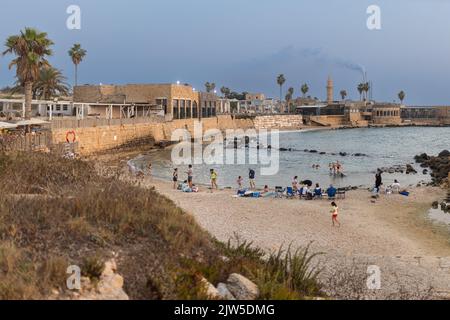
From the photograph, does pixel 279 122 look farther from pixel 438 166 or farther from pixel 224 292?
pixel 224 292

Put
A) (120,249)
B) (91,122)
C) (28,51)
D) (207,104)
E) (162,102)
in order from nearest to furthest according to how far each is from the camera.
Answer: (120,249) → (28,51) → (91,122) → (162,102) → (207,104)

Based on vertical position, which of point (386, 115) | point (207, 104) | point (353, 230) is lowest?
point (353, 230)

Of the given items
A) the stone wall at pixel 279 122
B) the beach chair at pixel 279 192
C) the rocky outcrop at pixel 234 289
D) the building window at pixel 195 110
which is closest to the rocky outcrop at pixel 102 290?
the rocky outcrop at pixel 234 289

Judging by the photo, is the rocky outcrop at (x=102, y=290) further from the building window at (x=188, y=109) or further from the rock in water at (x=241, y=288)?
the building window at (x=188, y=109)

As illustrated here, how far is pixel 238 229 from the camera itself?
1628 cm

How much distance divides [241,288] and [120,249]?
6.73 ft

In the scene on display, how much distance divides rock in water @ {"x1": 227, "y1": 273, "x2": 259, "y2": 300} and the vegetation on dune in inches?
5.7

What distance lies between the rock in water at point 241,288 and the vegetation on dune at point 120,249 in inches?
5.7

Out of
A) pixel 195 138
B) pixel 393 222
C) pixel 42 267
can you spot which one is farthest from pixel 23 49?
pixel 195 138

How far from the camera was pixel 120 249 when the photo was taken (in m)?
7.39

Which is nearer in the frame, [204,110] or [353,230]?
[353,230]

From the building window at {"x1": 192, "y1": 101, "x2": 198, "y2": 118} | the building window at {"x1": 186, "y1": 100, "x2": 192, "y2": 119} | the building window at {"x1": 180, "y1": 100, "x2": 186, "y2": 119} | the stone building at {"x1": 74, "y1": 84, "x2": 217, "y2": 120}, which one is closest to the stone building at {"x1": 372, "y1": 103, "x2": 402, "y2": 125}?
the building window at {"x1": 192, "y1": 101, "x2": 198, "y2": 118}

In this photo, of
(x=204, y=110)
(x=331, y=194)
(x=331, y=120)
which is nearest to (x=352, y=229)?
(x=331, y=194)
